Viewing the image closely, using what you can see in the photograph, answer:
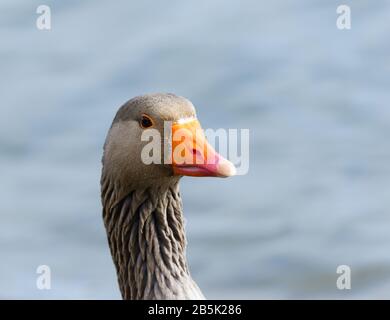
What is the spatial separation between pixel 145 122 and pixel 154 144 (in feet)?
0.50

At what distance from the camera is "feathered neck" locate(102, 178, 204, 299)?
28.6 ft

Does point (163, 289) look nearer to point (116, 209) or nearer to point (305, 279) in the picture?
point (116, 209)

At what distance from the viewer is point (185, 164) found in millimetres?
8438

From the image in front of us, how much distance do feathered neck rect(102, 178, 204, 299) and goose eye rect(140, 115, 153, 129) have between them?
431 millimetres

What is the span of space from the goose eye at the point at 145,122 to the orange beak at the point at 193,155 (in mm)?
154

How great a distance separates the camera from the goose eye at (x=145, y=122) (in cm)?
853

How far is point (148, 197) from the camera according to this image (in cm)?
875
